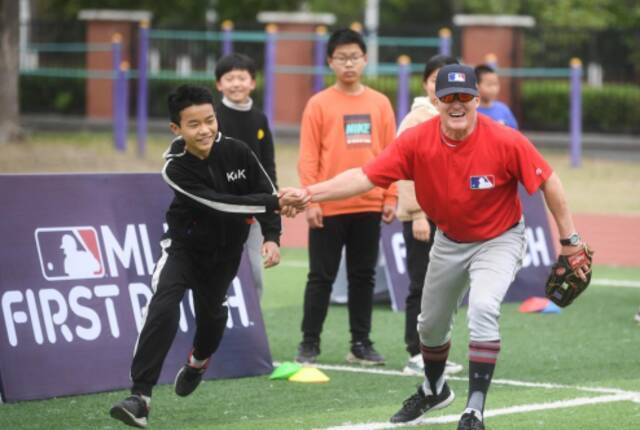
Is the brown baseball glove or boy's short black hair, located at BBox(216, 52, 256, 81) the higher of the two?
boy's short black hair, located at BBox(216, 52, 256, 81)

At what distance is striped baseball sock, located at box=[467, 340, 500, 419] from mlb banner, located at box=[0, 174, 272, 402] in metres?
2.42

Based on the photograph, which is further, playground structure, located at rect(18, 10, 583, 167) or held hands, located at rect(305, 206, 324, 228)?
playground structure, located at rect(18, 10, 583, 167)

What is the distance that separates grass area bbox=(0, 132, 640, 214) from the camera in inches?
876

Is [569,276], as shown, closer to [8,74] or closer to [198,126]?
[198,126]

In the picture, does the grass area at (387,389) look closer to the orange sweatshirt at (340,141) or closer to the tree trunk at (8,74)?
the orange sweatshirt at (340,141)

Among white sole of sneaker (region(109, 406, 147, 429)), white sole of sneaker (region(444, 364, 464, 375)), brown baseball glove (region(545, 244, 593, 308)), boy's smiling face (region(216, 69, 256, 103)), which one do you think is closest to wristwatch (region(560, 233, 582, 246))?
brown baseball glove (region(545, 244, 593, 308))

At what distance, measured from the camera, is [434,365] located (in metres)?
7.68

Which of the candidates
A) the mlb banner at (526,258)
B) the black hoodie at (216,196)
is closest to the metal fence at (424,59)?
the mlb banner at (526,258)

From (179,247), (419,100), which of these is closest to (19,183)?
(179,247)

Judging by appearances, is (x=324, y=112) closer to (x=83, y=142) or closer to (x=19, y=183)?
(x=19, y=183)

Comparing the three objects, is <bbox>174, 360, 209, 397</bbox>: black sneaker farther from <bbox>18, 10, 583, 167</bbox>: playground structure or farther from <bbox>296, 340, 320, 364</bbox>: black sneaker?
<bbox>18, 10, 583, 167</bbox>: playground structure

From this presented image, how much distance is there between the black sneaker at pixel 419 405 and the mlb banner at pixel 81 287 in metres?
1.76

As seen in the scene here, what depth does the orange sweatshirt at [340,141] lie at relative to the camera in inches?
375

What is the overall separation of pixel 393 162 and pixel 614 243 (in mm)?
10616
